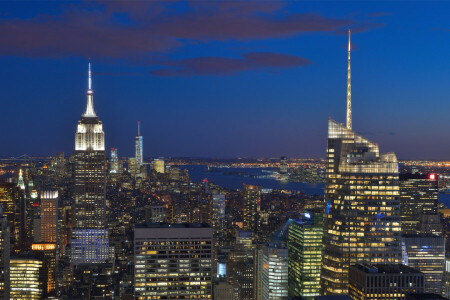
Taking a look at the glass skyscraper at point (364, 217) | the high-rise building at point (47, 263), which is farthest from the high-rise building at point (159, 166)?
the glass skyscraper at point (364, 217)

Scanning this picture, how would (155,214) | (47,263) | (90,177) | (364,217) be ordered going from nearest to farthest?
(364,217), (47,263), (155,214), (90,177)

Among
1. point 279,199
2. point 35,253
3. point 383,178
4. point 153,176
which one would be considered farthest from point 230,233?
point 153,176

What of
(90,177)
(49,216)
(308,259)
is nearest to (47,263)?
(49,216)

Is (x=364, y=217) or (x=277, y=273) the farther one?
(x=277, y=273)

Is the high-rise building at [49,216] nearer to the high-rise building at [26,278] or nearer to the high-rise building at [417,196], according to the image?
the high-rise building at [26,278]

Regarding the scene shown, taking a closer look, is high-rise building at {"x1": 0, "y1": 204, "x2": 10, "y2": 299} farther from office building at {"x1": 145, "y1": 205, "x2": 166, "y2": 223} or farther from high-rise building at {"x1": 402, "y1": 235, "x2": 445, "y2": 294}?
office building at {"x1": 145, "y1": 205, "x2": 166, "y2": 223}

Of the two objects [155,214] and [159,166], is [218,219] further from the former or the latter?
[159,166]

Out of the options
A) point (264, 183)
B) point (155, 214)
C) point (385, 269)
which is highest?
point (385, 269)
